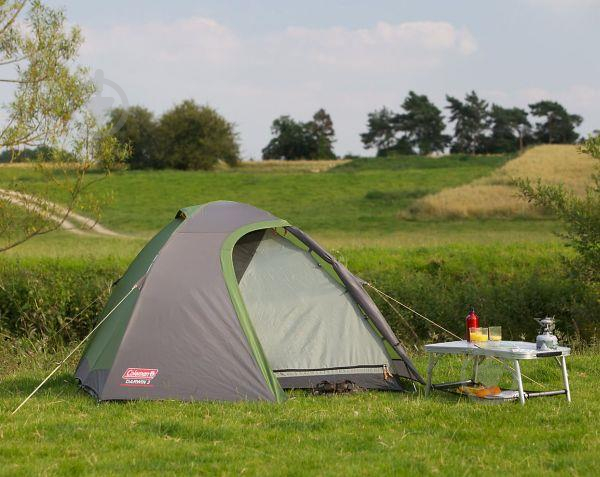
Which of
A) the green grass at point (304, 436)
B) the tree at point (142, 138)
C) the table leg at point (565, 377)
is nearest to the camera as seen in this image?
the green grass at point (304, 436)

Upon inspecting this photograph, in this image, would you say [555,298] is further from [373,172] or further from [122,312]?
[373,172]

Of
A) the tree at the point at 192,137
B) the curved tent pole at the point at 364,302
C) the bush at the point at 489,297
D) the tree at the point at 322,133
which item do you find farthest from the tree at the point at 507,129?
the curved tent pole at the point at 364,302

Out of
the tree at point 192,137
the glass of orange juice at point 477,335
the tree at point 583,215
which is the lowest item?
the glass of orange juice at point 477,335

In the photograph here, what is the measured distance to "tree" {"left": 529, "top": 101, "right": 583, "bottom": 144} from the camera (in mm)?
87500

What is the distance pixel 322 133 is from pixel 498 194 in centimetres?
4332

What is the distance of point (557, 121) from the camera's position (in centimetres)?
8825

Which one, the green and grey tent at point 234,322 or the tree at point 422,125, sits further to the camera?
the tree at point 422,125

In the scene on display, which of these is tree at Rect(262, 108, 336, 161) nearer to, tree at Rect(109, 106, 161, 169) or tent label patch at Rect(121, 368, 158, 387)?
tree at Rect(109, 106, 161, 169)

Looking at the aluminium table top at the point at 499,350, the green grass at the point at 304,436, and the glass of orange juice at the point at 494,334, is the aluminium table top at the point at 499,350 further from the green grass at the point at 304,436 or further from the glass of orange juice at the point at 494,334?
the green grass at the point at 304,436

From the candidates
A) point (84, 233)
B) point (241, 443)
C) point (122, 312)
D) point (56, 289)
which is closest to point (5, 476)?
point (241, 443)

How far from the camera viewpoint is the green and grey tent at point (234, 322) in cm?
938

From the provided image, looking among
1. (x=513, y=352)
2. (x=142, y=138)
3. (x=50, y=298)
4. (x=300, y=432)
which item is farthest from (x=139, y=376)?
(x=142, y=138)

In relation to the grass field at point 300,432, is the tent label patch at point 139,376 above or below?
above

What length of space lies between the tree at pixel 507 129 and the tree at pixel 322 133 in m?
14.8
